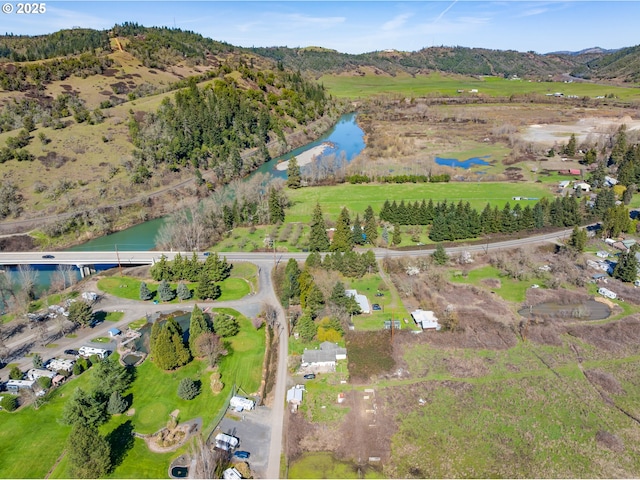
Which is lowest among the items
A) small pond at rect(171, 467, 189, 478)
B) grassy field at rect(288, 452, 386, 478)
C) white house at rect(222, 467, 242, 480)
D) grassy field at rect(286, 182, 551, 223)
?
grassy field at rect(288, 452, 386, 478)

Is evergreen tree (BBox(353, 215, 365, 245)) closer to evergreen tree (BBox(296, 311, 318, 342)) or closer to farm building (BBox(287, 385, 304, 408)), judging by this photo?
evergreen tree (BBox(296, 311, 318, 342))

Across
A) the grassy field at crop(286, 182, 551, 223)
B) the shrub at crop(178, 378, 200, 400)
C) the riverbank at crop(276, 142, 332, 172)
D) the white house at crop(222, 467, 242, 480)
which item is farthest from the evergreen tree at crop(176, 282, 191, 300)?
the riverbank at crop(276, 142, 332, 172)

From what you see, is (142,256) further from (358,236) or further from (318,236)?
(358,236)

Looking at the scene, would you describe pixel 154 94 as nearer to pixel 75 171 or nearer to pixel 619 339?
pixel 75 171

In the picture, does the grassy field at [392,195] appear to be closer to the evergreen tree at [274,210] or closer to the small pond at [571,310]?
the evergreen tree at [274,210]

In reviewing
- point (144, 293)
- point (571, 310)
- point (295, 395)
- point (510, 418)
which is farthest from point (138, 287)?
point (571, 310)

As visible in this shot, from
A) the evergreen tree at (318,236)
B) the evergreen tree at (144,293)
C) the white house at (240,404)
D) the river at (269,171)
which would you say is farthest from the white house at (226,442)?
the river at (269,171)
